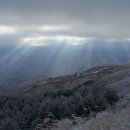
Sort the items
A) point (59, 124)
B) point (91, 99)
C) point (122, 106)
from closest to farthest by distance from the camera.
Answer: point (59, 124)
point (122, 106)
point (91, 99)

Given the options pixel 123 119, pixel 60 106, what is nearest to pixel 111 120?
pixel 123 119

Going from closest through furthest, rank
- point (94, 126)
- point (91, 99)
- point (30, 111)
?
point (94, 126) → point (91, 99) → point (30, 111)

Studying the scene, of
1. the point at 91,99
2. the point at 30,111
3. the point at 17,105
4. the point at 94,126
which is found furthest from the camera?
the point at 17,105

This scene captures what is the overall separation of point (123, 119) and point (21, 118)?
1416 centimetres

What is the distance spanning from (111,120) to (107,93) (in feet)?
46.7

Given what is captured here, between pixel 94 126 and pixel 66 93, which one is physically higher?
pixel 94 126

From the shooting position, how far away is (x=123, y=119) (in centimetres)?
787

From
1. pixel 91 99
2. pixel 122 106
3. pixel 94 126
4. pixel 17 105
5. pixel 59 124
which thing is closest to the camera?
pixel 94 126

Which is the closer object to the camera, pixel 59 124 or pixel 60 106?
pixel 59 124

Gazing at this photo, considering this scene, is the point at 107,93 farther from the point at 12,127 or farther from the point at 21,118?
the point at 12,127

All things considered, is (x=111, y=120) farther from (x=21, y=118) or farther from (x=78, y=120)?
(x=21, y=118)

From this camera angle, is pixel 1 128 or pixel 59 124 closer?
pixel 59 124

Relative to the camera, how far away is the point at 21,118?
21.2 metres

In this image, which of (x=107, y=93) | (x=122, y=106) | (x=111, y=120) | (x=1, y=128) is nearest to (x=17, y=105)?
(x=107, y=93)
